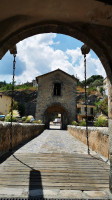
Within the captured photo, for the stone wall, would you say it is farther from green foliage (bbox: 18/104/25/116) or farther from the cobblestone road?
green foliage (bbox: 18/104/25/116)

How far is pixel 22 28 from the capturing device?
2.26 metres

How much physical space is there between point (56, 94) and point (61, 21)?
16063mm

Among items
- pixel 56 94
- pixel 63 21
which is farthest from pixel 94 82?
pixel 63 21

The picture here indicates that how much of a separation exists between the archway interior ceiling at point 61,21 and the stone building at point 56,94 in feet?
51.6

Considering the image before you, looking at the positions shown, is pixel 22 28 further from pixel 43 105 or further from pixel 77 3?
pixel 43 105

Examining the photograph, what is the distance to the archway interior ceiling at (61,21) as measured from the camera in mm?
1825

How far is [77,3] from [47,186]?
2711mm

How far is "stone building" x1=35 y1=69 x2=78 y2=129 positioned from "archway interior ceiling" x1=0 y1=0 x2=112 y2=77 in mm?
15734

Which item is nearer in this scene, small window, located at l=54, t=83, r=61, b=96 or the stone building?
the stone building

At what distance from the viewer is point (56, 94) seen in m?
18.3

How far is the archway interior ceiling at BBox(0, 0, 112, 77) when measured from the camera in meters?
1.83

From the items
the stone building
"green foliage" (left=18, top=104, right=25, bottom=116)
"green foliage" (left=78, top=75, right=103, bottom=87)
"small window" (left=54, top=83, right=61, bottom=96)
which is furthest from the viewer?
"green foliage" (left=78, top=75, right=103, bottom=87)

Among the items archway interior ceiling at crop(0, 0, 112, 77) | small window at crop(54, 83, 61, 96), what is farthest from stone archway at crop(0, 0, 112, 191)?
small window at crop(54, 83, 61, 96)

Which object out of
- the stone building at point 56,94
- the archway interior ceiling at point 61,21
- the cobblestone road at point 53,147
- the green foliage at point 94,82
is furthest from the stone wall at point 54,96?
the green foliage at point 94,82
